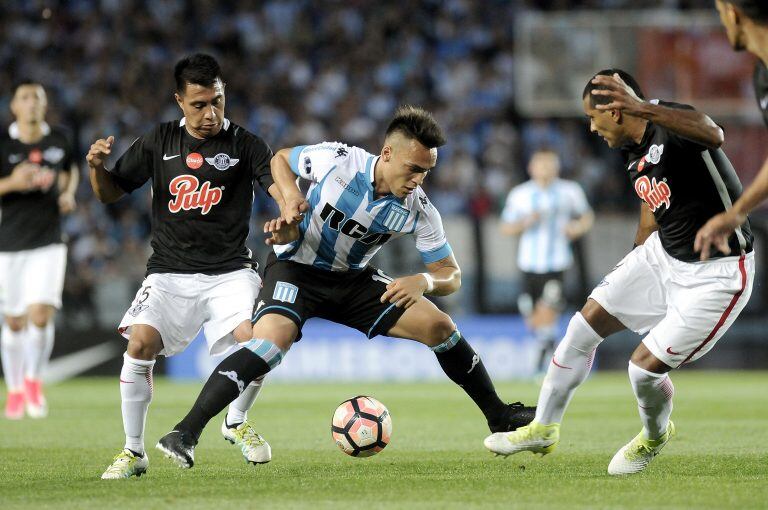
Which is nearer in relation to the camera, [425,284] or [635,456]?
[635,456]

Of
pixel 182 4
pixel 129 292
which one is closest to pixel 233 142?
pixel 129 292

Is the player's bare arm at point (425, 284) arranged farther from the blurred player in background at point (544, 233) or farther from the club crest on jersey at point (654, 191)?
the blurred player in background at point (544, 233)

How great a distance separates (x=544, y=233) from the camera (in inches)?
564

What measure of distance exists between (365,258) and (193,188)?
1055 millimetres

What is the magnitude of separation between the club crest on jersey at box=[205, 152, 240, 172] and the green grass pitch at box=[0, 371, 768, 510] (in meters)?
1.68

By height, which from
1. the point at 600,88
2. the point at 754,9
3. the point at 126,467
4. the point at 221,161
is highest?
the point at 754,9

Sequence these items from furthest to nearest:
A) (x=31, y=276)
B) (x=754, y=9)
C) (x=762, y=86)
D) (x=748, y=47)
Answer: (x=31, y=276) < (x=762, y=86) < (x=748, y=47) < (x=754, y=9)

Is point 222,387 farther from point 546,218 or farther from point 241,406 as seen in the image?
point 546,218

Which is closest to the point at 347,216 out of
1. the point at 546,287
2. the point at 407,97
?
the point at 546,287

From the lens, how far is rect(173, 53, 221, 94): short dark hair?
645 centimetres

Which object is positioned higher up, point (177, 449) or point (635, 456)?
point (177, 449)

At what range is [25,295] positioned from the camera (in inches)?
405

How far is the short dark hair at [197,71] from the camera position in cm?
645

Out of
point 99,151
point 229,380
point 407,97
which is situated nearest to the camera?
point 229,380
